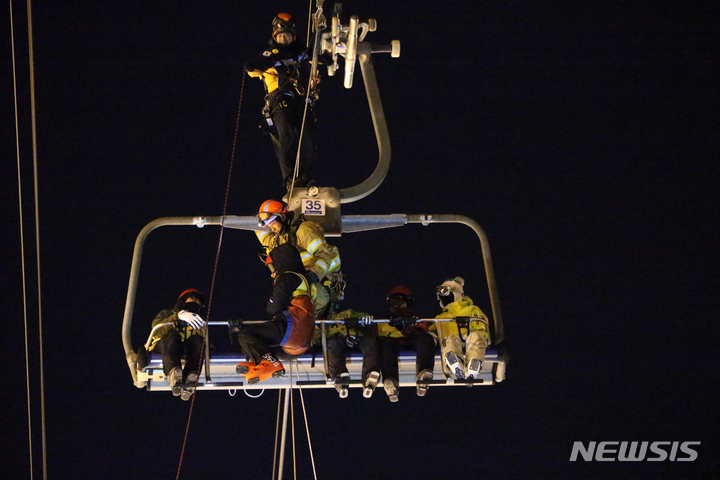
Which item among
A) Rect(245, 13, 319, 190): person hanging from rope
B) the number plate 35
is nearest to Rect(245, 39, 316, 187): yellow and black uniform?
Rect(245, 13, 319, 190): person hanging from rope

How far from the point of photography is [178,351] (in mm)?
7207

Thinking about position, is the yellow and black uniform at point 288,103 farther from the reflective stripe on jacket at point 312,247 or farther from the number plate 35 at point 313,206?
the reflective stripe on jacket at point 312,247

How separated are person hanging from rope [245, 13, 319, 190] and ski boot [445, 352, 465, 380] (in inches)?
62.0

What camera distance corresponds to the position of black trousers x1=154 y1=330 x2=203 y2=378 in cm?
715

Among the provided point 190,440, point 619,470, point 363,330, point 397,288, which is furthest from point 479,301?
point 363,330

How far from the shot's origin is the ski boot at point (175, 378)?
7051 millimetres

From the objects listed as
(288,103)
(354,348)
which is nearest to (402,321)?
(354,348)

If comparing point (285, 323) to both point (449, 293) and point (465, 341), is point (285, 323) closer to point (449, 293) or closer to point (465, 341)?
point (465, 341)

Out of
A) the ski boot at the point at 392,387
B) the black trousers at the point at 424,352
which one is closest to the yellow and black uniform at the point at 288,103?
the black trousers at the point at 424,352

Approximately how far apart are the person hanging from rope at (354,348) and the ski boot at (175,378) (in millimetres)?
900

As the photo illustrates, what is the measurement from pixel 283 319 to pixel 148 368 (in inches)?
36.7

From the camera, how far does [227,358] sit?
23.3 ft

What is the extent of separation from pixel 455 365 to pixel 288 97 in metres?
2.24

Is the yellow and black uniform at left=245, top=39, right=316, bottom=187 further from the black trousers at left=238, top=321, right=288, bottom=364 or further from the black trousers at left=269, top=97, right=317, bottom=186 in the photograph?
the black trousers at left=238, top=321, right=288, bottom=364
